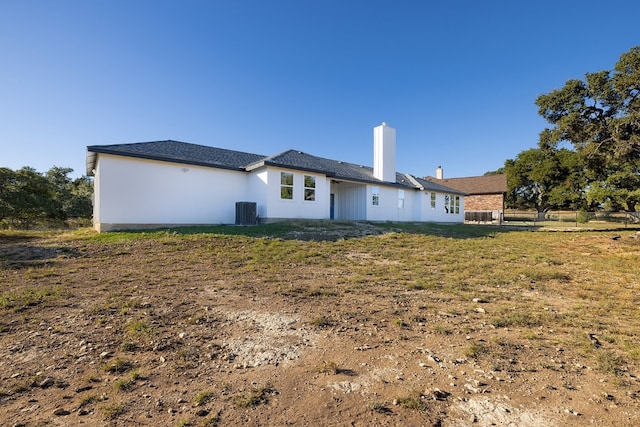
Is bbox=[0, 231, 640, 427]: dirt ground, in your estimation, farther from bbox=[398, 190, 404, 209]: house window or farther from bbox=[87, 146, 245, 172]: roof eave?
bbox=[398, 190, 404, 209]: house window

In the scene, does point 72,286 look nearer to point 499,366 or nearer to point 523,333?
point 499,366

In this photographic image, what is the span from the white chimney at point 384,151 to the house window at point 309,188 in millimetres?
6134

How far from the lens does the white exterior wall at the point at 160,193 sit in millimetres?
11789

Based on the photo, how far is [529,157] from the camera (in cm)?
4094

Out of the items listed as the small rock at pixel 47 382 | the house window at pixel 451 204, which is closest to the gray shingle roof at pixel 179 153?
Answer: the small rock at pixel 47 382

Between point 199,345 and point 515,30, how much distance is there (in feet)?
58.3

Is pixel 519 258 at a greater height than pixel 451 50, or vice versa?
pixel 451 50

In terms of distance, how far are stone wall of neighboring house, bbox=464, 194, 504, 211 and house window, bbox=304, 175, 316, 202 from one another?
29.9 metres

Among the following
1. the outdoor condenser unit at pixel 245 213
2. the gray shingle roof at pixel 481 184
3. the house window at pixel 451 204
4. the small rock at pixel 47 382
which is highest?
the gray shingle roof at pixel 481 184

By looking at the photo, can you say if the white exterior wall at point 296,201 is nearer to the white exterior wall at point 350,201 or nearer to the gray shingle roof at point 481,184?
the white exterior wall at point 350,201

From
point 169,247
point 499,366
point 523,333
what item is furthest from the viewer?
point 169,247

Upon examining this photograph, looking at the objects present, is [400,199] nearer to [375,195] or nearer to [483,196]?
[375,195]

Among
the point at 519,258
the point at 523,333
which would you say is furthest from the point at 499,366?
the point at 519,258

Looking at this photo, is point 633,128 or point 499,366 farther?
point 633,128
